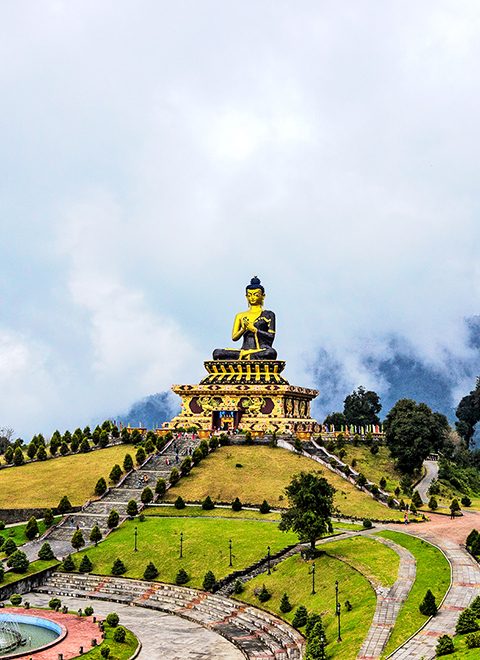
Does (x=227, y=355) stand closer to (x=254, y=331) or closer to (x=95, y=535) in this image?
(x=254, y=331)

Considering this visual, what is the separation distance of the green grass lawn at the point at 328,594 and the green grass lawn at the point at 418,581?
1.53 metres

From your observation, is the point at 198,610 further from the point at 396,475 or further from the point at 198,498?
the point at 396,475

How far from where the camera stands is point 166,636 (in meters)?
37.8

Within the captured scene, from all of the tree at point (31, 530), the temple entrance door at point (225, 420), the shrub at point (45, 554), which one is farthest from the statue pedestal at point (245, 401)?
the shrub at point (45, 554)

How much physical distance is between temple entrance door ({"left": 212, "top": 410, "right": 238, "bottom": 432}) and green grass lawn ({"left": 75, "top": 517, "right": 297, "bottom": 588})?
92.0 feet

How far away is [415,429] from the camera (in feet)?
221

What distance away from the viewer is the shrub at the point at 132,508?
57.0 m

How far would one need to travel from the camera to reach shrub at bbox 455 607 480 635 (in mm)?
29006

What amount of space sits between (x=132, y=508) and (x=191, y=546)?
8769 millimetres

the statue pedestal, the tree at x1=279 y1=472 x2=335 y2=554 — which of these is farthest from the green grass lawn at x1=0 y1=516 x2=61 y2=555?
the statue pedestal

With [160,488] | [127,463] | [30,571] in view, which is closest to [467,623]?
[30,571]

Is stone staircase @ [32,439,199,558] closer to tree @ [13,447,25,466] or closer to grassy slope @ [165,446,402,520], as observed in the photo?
grassy slope @ [165,446,402,520]

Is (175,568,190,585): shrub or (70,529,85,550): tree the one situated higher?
(70,529,85,550): tree

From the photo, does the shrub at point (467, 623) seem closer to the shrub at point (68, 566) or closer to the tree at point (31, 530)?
the shrub at point (68, 566)
